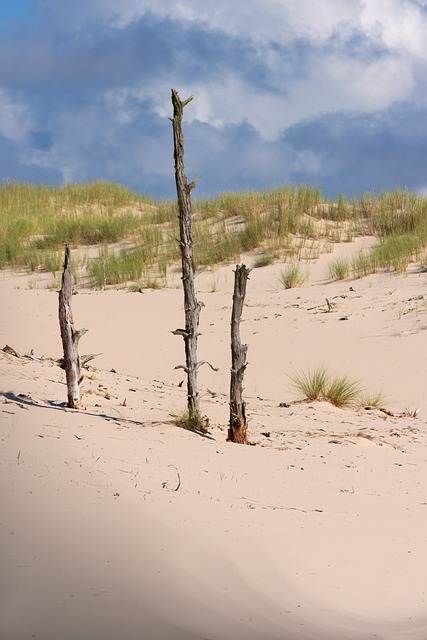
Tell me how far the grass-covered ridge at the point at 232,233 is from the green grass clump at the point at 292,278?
526 millimetres

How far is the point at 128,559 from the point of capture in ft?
13.2

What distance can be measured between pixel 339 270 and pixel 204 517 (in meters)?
10.3

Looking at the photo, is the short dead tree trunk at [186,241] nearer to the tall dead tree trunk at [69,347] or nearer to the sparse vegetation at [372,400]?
the tall dead tree trunk at [69,347]

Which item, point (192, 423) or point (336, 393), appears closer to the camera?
point (192, 423)

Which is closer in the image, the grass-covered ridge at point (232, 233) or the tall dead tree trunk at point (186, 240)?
the tall dead tree trunk at point (186, 240)

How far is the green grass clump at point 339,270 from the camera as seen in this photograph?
14.8 m

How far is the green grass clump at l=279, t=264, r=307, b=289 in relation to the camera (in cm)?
1469

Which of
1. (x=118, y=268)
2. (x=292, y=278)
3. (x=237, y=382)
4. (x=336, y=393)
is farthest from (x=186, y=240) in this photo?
(x=118, y=268)

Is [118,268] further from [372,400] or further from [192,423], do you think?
[192,423]

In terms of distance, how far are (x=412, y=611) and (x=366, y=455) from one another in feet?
9.10

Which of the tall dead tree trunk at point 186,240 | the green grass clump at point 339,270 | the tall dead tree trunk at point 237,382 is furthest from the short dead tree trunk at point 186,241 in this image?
the green grass clump at point 339,270

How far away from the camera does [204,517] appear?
16.0ft

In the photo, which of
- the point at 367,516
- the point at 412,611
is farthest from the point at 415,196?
the point at 412,611

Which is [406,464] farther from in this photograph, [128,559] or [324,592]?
[128,559]
